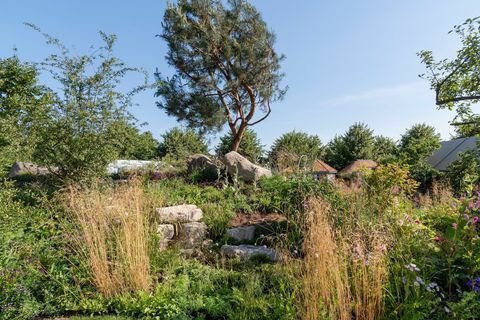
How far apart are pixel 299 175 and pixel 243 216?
48.9 inches

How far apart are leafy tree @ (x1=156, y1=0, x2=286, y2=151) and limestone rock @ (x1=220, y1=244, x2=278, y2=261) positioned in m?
9.39

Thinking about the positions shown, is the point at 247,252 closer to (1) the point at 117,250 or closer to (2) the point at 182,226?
(2) the point at 182,226

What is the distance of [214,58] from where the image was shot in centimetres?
1259

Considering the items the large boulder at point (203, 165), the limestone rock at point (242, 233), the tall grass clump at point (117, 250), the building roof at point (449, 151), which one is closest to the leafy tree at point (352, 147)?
the building roof at point (449, 151)

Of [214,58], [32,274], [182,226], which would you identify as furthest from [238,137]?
[32,274]

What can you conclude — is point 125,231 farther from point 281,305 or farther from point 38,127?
point 38,127

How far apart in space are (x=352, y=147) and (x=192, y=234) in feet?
60.2

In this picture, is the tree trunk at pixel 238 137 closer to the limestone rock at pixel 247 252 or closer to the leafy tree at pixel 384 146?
the limestone rock at pixel 247 252

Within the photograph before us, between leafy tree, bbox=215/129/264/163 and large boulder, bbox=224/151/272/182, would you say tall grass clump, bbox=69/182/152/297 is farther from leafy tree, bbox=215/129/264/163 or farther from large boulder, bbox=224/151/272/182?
leafy tree, bbox=215/129/264/163


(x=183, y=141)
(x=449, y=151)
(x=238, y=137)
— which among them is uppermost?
(x=183, y=141)

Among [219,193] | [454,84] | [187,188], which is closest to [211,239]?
[219,193]

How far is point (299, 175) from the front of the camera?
209 inches

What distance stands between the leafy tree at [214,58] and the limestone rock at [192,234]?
29.5 ft

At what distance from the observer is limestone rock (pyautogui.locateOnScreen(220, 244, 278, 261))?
12.2 ft
